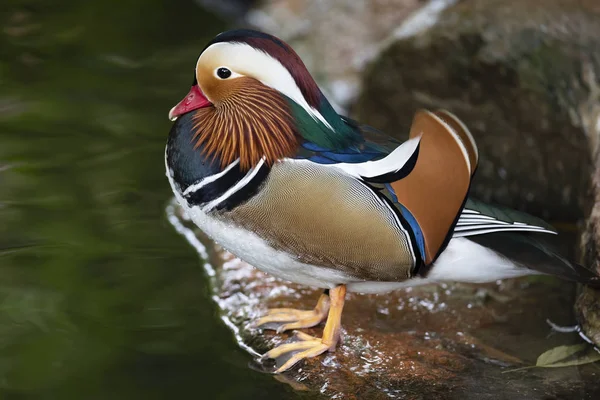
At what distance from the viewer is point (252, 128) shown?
9.45 ft

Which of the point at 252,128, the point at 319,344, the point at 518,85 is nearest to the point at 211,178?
the point at 252,128

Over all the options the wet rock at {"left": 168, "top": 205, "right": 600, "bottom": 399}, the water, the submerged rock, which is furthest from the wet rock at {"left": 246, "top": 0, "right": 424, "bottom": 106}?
the wet rock at {"left": 168, "top": 205, "right": 600, "bottom": 399}

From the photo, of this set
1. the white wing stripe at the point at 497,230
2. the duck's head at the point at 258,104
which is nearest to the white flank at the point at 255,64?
the duck's head at the point at 258,104

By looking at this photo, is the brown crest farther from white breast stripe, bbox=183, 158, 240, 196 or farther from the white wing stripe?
the white wing stripe

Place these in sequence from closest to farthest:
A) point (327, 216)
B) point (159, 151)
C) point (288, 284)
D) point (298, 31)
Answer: point (327, 216) → point (288, 284) → point (159, 151) → point (298, 31)

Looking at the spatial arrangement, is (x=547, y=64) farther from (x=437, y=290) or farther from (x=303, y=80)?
(x=303, y=80)

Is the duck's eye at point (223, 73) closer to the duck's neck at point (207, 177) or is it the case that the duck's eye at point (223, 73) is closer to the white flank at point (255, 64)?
the white flank at point (255, 64)

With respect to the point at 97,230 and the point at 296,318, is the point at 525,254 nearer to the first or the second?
the point at 296,318

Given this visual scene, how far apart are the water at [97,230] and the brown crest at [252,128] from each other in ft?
2.72

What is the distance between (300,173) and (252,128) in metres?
0.22

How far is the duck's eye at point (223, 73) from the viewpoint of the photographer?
9.36 ft

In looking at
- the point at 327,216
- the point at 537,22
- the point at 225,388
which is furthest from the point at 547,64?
the point at 225,388

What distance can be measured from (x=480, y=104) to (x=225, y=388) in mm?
2412

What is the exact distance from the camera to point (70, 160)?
4.66 m
